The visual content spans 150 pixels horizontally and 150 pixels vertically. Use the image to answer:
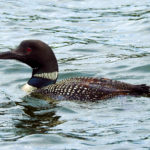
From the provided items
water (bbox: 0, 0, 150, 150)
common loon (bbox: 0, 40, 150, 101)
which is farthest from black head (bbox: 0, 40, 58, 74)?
water (bbox: 0, 0, 150, 150)

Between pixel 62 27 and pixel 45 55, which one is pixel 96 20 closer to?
pixel 62 27

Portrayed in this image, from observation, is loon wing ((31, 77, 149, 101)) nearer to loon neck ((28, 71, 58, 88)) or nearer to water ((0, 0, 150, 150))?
water ((0, 0, 150, 150))

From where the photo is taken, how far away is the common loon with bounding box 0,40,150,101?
340 inches

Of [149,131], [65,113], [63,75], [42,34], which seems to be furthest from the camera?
[42,34]

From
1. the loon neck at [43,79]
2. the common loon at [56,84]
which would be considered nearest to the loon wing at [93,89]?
the common loon at [56,84]

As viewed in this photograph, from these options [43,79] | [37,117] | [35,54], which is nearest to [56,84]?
[43,79]

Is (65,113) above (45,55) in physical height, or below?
below

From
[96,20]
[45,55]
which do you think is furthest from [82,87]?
[96,20]

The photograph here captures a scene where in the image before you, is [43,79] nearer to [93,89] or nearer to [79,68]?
[93,89]

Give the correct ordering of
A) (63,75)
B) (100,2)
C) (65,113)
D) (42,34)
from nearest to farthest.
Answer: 1. (65,113)
2. (63,75)
3. (42,34)
4. (100,2)

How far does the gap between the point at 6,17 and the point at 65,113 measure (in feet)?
Answer: 21.8

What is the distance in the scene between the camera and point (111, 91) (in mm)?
8625

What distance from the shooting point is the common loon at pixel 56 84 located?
865 centimetres

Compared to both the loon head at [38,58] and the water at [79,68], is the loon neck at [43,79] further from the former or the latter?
the water at [79,68]
